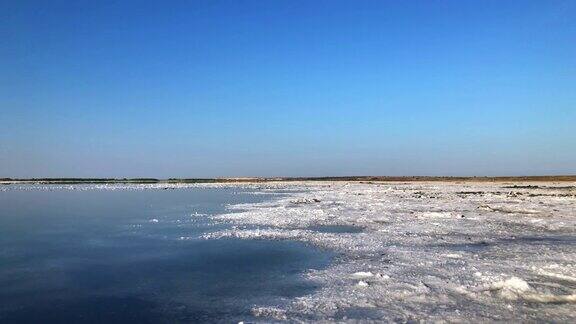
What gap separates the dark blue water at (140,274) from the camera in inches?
244

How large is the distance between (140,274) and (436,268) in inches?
215

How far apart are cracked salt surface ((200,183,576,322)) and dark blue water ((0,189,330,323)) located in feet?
2.16

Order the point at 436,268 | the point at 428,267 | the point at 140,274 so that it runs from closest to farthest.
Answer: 1. the point at 140,274
2. the point at 436,268
3. the point at 428,267

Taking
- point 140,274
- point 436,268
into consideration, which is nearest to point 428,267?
point 436,268

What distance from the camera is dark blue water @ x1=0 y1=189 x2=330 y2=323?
6.19 meters

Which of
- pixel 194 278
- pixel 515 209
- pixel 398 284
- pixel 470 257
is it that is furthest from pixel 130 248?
pixel 515 209

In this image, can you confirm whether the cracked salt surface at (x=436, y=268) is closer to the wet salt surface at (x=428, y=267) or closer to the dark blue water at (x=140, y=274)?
the wet salt surface at (x=428, y=267)

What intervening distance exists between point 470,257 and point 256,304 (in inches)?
210

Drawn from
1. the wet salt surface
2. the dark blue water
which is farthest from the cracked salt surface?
the dark blue water

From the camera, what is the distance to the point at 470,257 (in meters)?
9.70

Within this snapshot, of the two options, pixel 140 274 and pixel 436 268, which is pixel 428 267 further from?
pixel 140 274

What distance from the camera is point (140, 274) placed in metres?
8.33

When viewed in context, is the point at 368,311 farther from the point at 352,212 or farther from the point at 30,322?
the point at 352,212

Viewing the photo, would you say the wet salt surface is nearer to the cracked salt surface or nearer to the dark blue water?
the cracked salt surface
